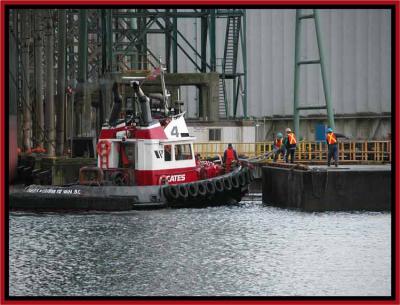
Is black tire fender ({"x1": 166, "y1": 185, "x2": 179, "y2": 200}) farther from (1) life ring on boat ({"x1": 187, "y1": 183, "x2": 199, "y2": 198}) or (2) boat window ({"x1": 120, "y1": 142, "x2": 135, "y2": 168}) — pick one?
(2) boat window ({"x1": 120, "y1": 142, "x2": 135, "y2": 168})

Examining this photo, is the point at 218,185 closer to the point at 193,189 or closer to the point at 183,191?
the point at 193,189

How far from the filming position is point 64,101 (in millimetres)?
46781

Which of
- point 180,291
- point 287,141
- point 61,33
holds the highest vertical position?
point 61,33

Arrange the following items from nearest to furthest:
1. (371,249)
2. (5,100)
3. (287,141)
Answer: (5,100) < (371,249) < (287,141)

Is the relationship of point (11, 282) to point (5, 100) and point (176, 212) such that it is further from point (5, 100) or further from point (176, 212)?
point (176, 212)

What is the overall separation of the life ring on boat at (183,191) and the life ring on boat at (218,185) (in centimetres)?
138

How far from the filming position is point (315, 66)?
220ft

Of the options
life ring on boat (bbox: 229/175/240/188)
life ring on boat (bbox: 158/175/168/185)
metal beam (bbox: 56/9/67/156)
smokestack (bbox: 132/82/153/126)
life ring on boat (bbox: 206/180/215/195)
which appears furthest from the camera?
metal beam (bbox: 56/9/67/156)

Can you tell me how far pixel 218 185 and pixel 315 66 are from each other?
31.5 meters

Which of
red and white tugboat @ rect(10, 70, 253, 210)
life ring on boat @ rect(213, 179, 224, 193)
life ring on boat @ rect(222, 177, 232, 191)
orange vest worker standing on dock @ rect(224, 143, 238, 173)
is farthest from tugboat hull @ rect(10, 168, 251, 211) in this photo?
orange vest worker standing on dock @ rect(224, 143, 238, 173)

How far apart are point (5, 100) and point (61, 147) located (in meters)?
34.2

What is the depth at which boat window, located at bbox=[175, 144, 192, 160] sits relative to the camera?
3591cm

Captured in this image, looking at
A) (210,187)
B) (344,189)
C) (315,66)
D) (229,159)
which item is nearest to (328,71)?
(315,66)

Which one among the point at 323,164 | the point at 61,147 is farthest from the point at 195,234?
the point at 61,147
